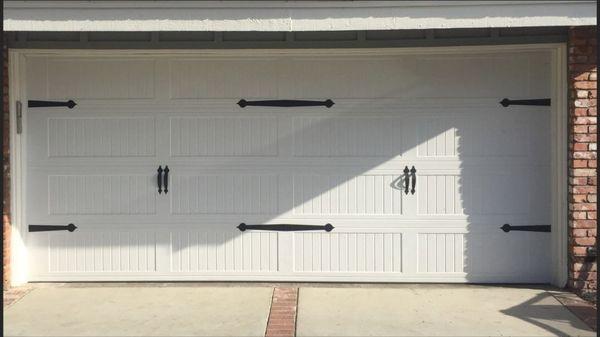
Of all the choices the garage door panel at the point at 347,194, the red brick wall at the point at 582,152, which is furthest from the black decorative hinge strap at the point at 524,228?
the garage door panel at the point at 347,194

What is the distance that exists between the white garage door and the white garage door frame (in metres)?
0.07

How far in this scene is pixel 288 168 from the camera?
6172 millimetres

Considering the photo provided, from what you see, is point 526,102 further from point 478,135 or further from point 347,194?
point 347,194

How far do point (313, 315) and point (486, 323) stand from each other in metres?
1.35

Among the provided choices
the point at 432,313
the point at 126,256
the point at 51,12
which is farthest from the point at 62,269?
the point at 432,313

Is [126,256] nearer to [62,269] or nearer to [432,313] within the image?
[62,269]

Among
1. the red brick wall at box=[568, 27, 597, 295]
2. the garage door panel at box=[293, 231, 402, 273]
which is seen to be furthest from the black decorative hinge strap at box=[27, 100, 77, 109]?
the red brick wall at box=[568, 27, 597, 295]

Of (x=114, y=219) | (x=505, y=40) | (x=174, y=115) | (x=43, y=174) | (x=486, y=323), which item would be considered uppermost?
(x=505, y=40)

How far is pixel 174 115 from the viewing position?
20.3 feet

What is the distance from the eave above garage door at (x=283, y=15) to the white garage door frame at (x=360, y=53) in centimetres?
120

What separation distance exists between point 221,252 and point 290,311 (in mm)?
1218

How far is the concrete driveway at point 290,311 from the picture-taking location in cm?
482

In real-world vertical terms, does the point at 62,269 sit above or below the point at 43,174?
below

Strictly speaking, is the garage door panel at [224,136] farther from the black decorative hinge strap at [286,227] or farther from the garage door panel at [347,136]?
the black decorative hinge strap at [286,227]
